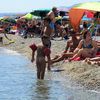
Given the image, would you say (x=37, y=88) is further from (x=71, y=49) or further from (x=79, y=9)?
(x=79, y=9)

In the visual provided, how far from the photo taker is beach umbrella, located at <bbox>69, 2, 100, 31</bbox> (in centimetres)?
1378

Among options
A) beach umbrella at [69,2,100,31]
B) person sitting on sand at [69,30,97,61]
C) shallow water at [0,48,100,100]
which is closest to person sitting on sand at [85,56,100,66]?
person sitting on sand at [69,30,97,61]

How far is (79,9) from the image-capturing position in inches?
575

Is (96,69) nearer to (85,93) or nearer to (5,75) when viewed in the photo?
(85,93)

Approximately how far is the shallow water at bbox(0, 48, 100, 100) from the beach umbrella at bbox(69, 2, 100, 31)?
2.64 m

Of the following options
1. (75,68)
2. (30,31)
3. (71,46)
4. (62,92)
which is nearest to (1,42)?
(30,31)

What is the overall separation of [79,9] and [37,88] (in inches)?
209

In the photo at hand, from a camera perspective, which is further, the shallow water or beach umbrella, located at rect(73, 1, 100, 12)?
beach umbrella, located at rect(73, 1, 100, 12)

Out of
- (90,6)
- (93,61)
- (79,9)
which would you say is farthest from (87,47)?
(79,9)

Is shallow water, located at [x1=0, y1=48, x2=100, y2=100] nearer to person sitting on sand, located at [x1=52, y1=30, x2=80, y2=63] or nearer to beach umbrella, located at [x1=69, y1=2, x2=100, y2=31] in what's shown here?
person sitting on sand, located at [x1=52, y1=30, x2=80, y2=63]

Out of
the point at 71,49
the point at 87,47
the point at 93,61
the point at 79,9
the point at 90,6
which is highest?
the point at 90,6

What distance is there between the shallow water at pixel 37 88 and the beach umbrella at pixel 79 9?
104 inches

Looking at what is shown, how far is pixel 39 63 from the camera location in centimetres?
1044

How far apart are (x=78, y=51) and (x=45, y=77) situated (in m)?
1.61
